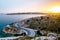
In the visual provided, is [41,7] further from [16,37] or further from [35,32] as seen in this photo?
[16,37]

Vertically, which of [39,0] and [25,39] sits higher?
[39,0]

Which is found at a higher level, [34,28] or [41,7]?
[41,7]

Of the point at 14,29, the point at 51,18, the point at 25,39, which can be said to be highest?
the point at 51,18

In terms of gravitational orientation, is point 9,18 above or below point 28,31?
above

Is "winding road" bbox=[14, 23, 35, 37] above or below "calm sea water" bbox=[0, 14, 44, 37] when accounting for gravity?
below

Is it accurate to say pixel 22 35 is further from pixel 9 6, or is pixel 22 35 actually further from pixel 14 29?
pixel 9 6

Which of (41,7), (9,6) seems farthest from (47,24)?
(9,6)

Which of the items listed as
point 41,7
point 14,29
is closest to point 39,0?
point 41,7

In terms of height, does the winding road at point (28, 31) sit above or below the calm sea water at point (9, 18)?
below

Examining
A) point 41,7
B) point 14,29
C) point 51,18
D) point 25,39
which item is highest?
point 41,7
